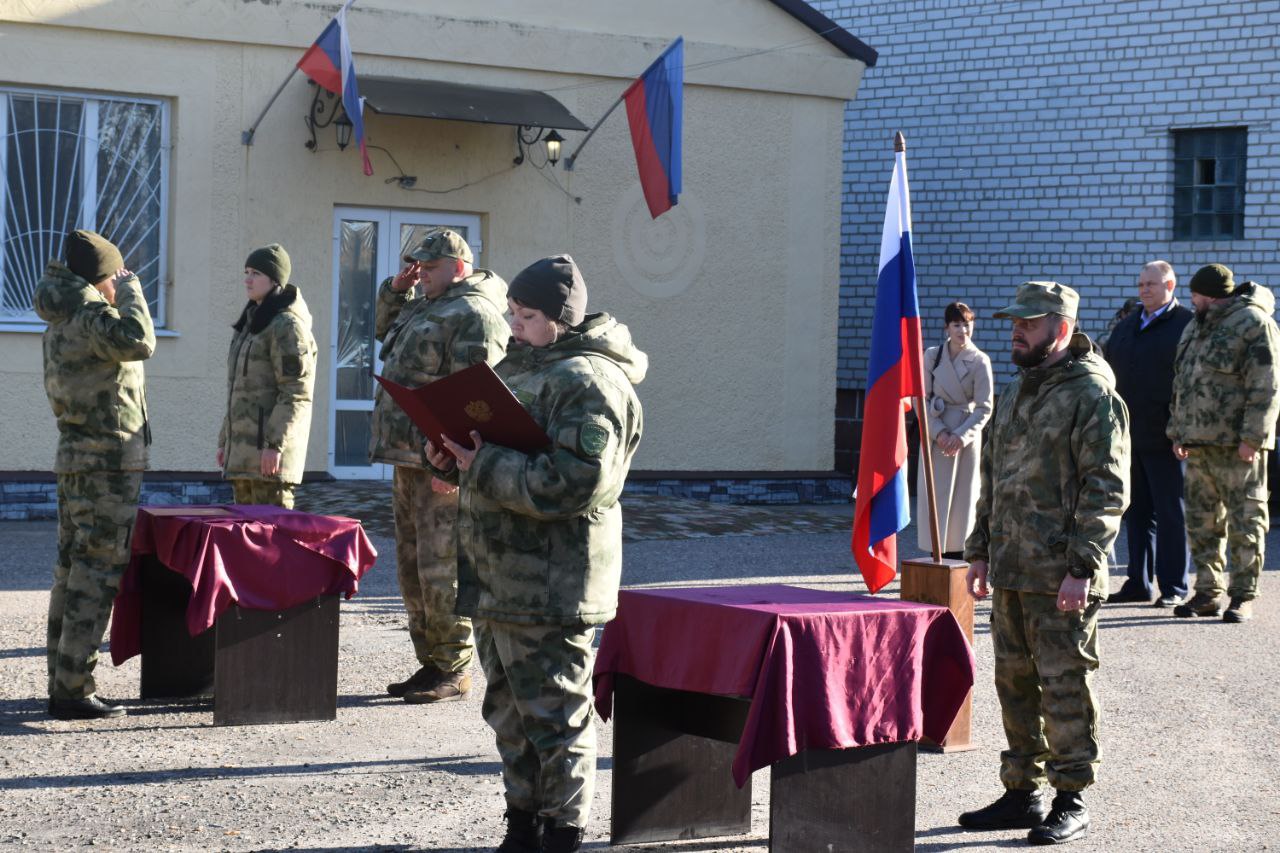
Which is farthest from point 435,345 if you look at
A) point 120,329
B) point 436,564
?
point 120,329

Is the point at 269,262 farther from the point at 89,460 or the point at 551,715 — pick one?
the point at 551,715

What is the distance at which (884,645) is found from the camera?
515 cm

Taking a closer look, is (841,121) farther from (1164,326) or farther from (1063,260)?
(1164,326)

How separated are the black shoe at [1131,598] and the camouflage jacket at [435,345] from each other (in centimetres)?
516

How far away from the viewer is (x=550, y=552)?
515 centimetres

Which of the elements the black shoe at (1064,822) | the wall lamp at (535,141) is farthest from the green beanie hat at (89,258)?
the wall lamp at (535,141)

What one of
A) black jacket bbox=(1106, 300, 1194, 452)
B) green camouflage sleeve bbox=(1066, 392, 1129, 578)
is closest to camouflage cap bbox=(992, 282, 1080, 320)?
green camouflage sleeve bbox=(1066, 392, 1129, 578)

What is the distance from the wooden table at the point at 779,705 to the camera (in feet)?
16.2

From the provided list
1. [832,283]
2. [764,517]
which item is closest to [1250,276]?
[832,283]

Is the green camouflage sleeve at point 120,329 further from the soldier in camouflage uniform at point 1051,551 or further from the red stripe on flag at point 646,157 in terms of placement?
the red stripe on flag at point 646,157

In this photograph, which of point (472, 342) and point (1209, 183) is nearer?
point (472, 342)

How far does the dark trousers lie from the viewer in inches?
427

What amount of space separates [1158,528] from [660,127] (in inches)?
215

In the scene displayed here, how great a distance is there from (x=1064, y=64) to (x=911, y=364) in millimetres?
11955
